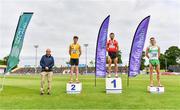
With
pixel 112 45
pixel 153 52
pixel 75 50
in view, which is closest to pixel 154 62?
pixel 153 52

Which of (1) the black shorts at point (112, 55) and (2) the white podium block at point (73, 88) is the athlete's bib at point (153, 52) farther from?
(2) the white podium block at point (73, 88)

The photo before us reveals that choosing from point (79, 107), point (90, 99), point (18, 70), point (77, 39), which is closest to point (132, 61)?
point (77, 39)

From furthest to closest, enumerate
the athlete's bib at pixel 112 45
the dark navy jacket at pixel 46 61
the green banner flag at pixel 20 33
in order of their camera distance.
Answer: the green banner flag at pixel 20 33
the athlete's bib at pixel 112 45
the dark navy jacket at pixel 46 61

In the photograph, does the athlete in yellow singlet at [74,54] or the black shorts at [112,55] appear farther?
the black shorts at [112,55]

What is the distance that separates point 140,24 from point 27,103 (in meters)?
8.82

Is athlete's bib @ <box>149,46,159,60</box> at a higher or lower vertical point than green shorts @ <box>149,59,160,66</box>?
higher

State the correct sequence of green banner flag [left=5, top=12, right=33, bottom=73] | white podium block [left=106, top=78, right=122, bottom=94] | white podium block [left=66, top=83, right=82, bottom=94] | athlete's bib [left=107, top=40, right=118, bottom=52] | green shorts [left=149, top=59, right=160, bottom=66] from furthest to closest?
1. green banner flag [left=5, top=12, right=33, bottom=73]
2. athlete's bib [left=107, top=40, right=118, bottom=52]
3. green shorts [left=149, top=59, right=160, bottom=66]
4. white podium block [left=106, top=78, right=122, bottom=94]
5. white podium block [left=66, top=83, right=82, bottom=94]

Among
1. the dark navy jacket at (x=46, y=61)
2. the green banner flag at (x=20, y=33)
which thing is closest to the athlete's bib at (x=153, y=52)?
the dark navy jacket at (x=46, y=61)

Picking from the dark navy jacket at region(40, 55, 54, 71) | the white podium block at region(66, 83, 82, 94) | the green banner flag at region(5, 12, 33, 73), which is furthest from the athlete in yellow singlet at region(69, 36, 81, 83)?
the green banner flag at region(5, 12, 33, 73)

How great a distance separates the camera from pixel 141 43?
62.8 ft

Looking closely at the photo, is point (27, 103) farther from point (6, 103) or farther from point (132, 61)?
point (132, 61)

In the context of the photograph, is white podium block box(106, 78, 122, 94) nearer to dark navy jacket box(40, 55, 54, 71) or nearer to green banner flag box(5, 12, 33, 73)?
dark navy jacket box(40, 55, 54, 71)

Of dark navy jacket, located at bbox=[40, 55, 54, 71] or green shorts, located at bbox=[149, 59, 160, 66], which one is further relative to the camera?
green shorts, located at bbox=[149, 59, 160, 66]

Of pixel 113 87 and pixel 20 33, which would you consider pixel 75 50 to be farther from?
pixel 20 33
